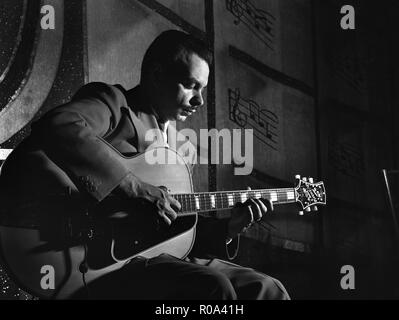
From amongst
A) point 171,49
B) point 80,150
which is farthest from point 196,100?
point 80,150

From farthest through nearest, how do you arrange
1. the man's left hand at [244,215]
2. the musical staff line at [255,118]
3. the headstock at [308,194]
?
the musical staff line at [255,118], the headstock at [308,194], the man's left hand at [244,215]

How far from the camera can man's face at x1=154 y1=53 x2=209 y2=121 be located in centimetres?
161

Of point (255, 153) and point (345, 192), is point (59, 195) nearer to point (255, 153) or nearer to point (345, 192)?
point (255, 153)

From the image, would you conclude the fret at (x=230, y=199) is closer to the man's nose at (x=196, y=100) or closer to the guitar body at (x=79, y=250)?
the guitar body at (x=79, y=250)

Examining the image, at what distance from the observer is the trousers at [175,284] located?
1307 millimetres

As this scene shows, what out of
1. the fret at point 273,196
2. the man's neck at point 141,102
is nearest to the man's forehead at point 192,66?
the man's neck at point 141,102

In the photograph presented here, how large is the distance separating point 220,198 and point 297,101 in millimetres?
724

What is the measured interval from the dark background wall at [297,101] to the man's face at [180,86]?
0.75 feet

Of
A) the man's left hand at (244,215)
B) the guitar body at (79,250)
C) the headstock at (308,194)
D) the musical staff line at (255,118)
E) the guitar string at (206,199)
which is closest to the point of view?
the guitar body at (79,250)

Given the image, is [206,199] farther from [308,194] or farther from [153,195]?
[308,194]

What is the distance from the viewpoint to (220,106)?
1.94 m

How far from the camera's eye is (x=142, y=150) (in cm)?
150

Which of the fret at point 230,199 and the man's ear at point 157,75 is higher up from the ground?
the man's ear at point 157,75
